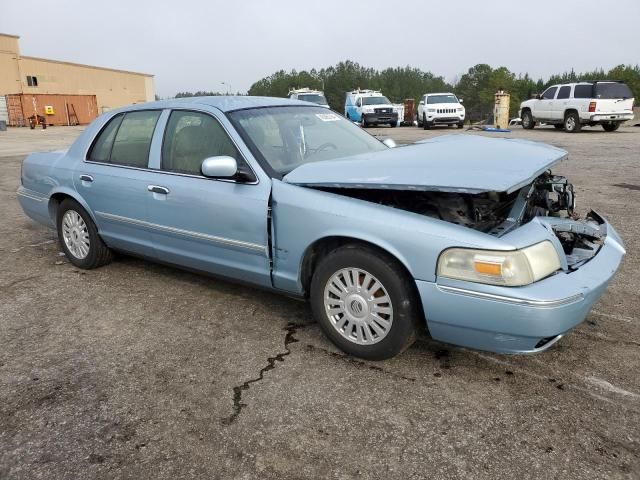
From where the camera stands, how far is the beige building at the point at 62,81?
146 feet

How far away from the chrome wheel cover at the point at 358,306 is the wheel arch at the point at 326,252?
0.15m

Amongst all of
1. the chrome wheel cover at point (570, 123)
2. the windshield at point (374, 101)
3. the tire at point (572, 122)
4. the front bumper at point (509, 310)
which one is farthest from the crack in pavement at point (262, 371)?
the windshield at point (374, 101)

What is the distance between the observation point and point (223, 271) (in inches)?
145

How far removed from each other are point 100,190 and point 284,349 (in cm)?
217

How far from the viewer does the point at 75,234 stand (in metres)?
4.73

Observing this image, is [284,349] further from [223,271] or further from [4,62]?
[4,62]

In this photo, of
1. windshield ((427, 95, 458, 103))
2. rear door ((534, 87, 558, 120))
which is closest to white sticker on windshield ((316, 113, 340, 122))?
rear door ((534, 87, 558, 120))

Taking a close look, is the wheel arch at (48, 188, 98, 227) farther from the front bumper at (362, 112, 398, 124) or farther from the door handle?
the front bumper at (362, 112, 398, 124)

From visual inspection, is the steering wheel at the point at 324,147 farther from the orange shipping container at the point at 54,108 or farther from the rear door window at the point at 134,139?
the orange shipping container at the point at 54,108

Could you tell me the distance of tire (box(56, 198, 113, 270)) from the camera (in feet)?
15.0

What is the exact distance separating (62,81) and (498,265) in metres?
57.2

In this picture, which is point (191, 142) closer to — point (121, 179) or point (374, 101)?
point (121, 179)

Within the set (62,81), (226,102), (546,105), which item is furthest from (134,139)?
(62,81)

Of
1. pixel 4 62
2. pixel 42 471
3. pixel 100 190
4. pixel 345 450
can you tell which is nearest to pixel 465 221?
pixel 345 450
